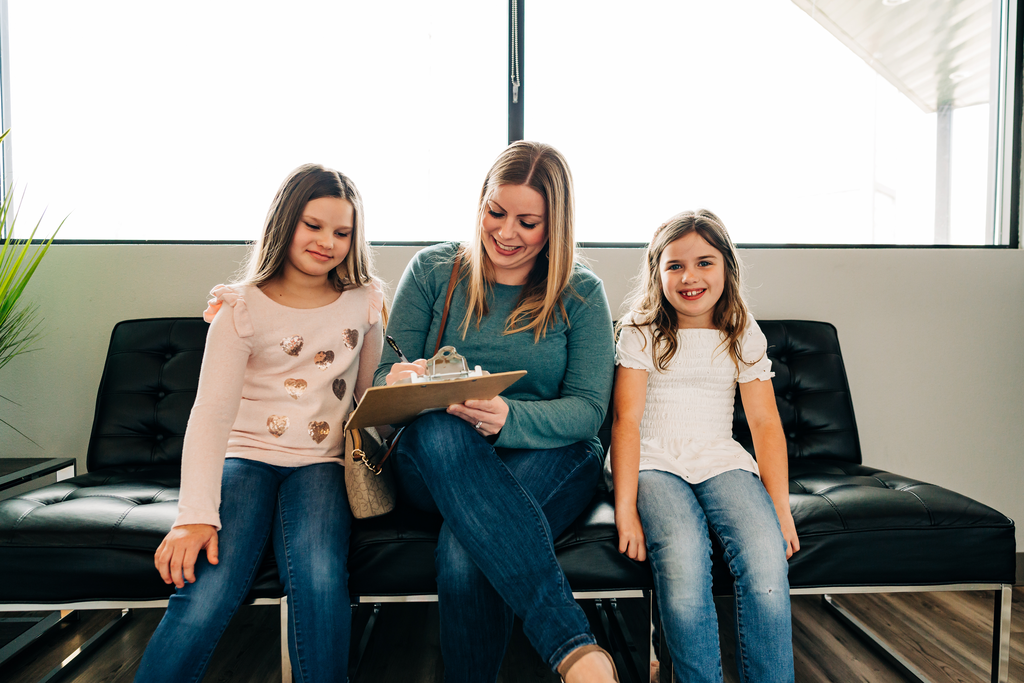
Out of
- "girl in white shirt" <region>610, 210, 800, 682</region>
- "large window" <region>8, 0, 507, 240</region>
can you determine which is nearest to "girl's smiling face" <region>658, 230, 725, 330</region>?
"girl in white shirt" <region>610, 210, 800, 682</region>

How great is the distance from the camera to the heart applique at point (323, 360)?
1211 millimetres

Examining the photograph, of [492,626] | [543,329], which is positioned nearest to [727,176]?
[543,329]

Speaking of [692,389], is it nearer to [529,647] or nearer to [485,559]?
[485,559]

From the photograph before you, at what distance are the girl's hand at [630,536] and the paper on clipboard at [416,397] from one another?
38cm

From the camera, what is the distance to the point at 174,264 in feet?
6.11

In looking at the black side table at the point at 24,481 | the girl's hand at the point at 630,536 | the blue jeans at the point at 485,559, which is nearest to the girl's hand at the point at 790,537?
the girl's hand at the point at 630,536

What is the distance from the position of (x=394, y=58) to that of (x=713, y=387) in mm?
1644

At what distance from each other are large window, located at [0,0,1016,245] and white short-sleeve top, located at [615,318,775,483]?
30.3 inches

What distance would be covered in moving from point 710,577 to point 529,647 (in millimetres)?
699

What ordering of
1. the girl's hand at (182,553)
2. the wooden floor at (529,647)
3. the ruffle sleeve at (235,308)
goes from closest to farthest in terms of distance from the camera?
the girl's hand at (182,553)
the ruffle sleeve at (235,308)
the wooden floor at (529,647)

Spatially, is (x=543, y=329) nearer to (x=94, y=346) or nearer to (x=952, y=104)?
(x=94, y=346)

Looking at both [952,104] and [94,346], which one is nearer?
[94,346]

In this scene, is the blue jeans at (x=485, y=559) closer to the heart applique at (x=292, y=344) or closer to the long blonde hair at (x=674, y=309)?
the heart applique at (x=292, y=344)

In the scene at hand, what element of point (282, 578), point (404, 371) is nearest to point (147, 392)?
point (282, 578)
